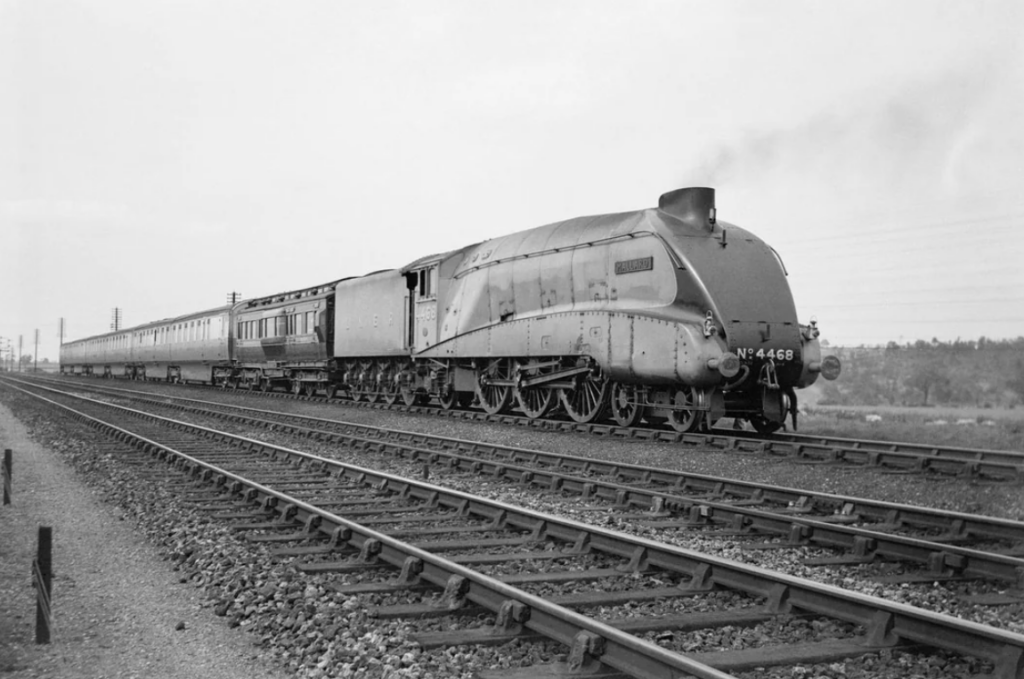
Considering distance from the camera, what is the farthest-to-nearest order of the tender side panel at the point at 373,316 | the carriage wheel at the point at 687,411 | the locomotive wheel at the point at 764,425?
the tender side panel at the point at 373,316
the locomotive wheel at the point at 764,425
the carriage wheel at the point at 687,411

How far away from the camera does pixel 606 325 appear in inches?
529

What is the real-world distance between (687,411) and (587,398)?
2167mm

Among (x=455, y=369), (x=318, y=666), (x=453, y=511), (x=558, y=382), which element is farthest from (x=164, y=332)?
(x=318, y=666)

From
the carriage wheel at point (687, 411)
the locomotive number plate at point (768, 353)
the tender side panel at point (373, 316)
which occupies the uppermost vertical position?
the tender side panel at point (373, 316)

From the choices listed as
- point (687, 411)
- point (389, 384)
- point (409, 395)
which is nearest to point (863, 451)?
point (687, 411)

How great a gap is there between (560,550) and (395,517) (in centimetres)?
188

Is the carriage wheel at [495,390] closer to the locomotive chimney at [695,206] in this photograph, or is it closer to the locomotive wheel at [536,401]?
the locomotive wheel at [536,401]

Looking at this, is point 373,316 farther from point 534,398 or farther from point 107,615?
point 107,615

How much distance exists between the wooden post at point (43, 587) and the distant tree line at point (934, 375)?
17.3m

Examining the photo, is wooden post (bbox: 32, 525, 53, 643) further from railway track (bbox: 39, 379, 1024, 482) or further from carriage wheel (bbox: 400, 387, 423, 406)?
carriage wheel (bbox: 400, 387, 423, 406)

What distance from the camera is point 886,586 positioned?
517 cm

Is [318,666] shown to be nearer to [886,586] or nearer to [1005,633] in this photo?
[1005,633]

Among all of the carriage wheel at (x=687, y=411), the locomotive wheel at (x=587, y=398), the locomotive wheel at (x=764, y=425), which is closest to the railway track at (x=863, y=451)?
the locomotive wheel at (x=764, y=425)

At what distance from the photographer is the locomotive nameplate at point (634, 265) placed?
42.7 feet
